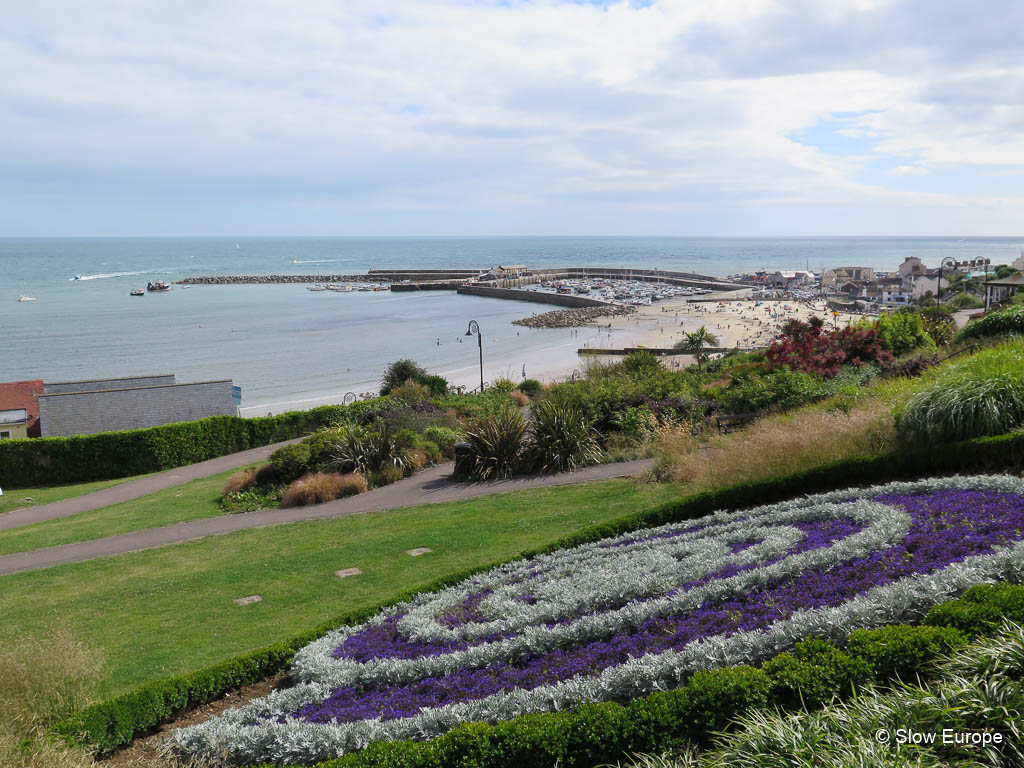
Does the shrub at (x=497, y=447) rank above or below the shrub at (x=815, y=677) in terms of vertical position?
below

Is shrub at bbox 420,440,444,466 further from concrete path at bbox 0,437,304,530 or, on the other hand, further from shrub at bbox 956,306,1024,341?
shrub at bbox 956,306,1024,341

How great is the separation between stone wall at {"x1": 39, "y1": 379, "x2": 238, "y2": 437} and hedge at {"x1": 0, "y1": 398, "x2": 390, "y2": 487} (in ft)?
13.4

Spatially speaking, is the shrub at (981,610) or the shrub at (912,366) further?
the shrub at (912,366)

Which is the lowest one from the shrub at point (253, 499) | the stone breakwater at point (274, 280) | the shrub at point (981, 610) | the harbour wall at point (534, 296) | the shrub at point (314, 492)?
the shrub at point (253, 499)

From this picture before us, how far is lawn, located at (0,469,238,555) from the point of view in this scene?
15.2 metres

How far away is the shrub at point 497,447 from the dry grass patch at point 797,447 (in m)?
4.93

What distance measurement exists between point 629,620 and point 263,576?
23.2 feet

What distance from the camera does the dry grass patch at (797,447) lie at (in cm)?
1003

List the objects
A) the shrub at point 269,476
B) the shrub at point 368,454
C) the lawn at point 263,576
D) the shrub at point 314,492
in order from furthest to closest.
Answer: the shrub at point 269,476
the shrub at point 368,454
the shrub at point 314,492
the lawn at point 263,576

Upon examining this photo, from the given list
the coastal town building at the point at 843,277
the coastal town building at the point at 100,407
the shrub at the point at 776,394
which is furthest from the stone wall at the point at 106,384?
the coastal town building at the point at 843,277

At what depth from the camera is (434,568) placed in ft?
33.4

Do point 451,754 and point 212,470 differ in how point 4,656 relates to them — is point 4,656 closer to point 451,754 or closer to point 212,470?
point 451,754

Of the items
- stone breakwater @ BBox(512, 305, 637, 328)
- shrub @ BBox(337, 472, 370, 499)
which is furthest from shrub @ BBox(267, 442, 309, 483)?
stone breakwater @ BBox(512, 305, 637, 328)

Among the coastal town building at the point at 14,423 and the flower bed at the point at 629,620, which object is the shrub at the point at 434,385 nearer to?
the coastal town building at the point at 14,423
